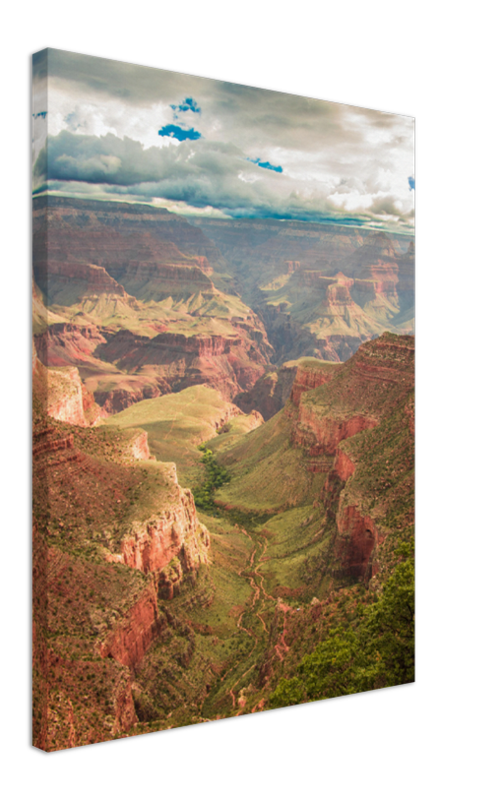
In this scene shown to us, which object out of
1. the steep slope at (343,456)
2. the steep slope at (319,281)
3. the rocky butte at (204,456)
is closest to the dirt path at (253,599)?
the rocky butte at (204,456)

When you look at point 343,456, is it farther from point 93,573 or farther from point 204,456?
point 93,573

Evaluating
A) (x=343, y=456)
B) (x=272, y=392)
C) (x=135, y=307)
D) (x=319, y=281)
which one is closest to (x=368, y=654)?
(x=343, y=456)

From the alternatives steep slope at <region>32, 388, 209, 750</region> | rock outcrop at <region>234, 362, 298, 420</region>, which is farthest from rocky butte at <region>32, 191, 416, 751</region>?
rock outcrop at <region>234, 362, 298, 420</region>

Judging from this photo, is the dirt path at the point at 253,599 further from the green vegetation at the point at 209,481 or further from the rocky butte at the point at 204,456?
the green vegetation at the point at 209,481

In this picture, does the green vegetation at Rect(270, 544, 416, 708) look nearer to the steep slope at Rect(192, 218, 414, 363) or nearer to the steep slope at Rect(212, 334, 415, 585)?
the steep slope at Rect(212, 334, 415, 585)

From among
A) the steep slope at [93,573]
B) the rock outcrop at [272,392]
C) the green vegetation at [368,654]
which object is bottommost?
the green vegetation at [368,654]
